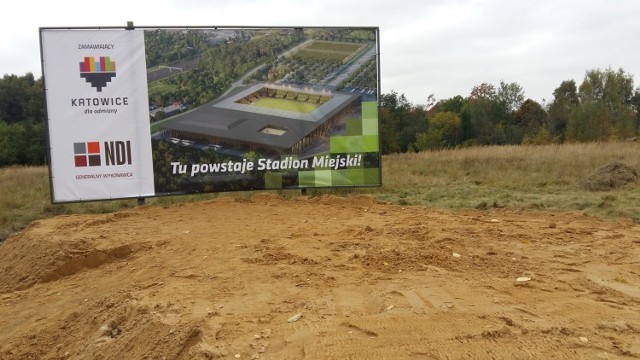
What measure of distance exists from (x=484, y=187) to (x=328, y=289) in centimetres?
998

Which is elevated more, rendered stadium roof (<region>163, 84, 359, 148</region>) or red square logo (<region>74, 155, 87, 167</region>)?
rendered stadium roof (<region>163, 84, 359, 148</region>)

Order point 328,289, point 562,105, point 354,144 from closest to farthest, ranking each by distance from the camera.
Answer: point 328,289 < point 354,144 < point 562,105

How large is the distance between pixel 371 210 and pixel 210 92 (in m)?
4.51

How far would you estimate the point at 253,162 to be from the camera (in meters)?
11.4

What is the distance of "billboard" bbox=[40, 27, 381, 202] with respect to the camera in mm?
10484

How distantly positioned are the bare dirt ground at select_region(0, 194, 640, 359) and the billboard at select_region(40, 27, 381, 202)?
223cm

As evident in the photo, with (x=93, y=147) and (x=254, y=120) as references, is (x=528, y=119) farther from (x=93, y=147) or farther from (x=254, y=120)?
(x=93, y=147)

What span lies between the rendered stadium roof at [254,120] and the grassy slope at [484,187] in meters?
1.90

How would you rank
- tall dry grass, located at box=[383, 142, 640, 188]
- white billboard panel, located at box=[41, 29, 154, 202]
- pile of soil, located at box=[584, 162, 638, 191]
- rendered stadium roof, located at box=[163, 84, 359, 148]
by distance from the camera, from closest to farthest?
1. white billboard panel, located at box=[41, 29, 154, 202]
2. rendered stadium roof, located at box=[163, 84, 359, 148]
3. pile of soil, located at box=[584, 162, 638, 191]
4. tall dry grass, located at box=[383, 142, 640, 188]

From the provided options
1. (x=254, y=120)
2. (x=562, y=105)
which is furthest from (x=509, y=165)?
(x=562, y=105)

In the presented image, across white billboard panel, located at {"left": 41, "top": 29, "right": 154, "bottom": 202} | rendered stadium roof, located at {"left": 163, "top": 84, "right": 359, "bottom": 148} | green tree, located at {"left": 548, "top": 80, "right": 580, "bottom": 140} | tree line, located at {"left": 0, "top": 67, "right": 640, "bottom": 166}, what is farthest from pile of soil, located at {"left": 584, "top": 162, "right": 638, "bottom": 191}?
green tree, located at {"left": 548, "top": 80, "right": 580, "bottom": 140}

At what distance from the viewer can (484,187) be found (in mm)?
13812

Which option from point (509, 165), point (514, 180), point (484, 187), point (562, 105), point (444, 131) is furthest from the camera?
point (562, 105)

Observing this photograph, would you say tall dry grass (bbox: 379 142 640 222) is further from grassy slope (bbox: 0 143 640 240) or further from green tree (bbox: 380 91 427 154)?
green tree (bbox: 380 91 427 154)
